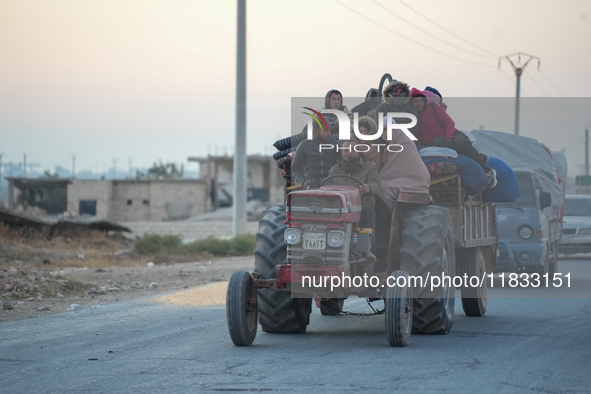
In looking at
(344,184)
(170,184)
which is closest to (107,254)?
(344,184)

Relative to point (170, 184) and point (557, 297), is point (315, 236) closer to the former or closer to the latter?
point (557, 297)

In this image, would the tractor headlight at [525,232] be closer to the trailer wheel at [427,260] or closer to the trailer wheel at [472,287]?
the trailer wheel at [472,287]

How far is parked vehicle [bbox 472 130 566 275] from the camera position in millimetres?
16844

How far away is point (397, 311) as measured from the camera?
813 cm

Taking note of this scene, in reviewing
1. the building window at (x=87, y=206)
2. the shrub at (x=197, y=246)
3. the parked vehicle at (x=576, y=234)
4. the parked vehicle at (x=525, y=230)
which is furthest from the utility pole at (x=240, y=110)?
the building window at (x=87, y=206)

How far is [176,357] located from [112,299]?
6829mm

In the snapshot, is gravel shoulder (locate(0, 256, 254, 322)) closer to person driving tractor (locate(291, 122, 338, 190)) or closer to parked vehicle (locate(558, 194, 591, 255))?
person driving tractor (locate(291, 122, 338, 190))

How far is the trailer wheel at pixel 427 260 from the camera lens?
28.9ft

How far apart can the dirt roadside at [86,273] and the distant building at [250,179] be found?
140ft

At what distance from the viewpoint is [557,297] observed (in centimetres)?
1475

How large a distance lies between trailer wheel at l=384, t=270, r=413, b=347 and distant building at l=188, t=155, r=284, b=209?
62825mm

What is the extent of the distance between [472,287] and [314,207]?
4.34 metres

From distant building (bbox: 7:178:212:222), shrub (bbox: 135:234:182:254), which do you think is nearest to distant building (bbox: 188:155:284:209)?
distant building (bbox: 7:178:212:222)

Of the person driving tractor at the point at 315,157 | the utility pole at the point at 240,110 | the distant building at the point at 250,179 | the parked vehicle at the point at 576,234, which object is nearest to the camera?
the person driving tractor at the point at 315,157
